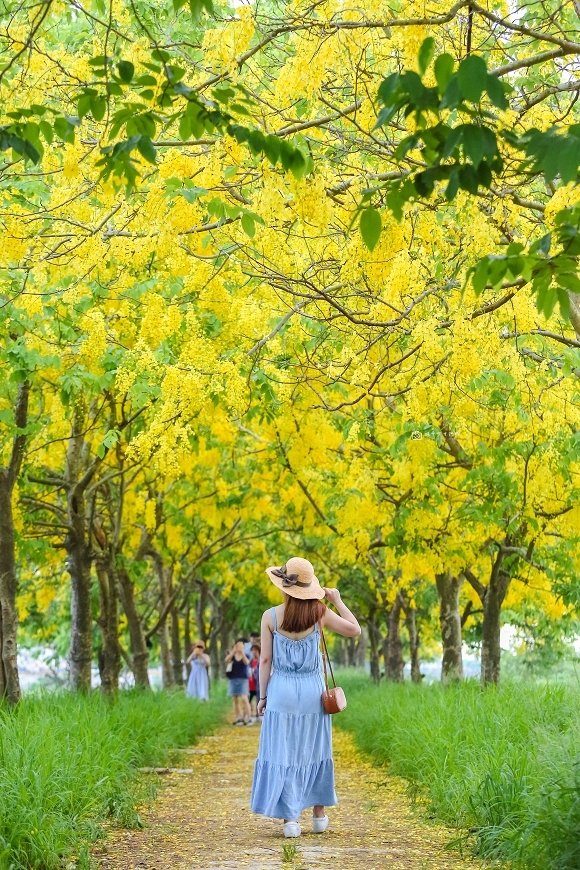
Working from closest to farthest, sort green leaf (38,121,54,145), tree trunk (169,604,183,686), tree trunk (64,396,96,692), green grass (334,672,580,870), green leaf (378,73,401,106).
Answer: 1. green leaf (378,73,401,106)
2. green leaf (38,121,54,145)
3. green grass (334,672,580,870)
4. tree trunk (64,396,96,692)
5. tree trunk (169,604,183,686)

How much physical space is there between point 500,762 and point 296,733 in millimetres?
1184

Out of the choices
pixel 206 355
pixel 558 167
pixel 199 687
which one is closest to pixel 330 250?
pixel 206 355

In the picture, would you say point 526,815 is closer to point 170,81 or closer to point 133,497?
point 170,81

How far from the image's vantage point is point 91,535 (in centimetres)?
1267

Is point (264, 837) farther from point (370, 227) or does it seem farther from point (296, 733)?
point (370, 227)

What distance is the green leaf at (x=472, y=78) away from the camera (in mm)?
2734

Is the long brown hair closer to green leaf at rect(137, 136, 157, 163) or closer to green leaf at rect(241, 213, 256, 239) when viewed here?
green leaf at rect(241, 213, 256, 239)

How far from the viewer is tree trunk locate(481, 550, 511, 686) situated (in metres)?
12.3

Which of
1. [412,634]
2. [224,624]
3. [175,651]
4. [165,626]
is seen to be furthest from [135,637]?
[224,624]

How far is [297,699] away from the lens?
6434 mm

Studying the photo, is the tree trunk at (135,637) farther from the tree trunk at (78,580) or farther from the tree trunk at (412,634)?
the tree trunk at (412,634)

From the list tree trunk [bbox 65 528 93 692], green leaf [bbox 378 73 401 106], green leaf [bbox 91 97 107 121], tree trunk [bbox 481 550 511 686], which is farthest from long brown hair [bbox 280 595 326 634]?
tree trunk [bbox 481 550 511 686]

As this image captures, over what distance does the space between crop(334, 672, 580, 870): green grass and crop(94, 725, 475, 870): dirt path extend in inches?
8.6

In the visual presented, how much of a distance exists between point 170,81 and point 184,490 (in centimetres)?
1331
